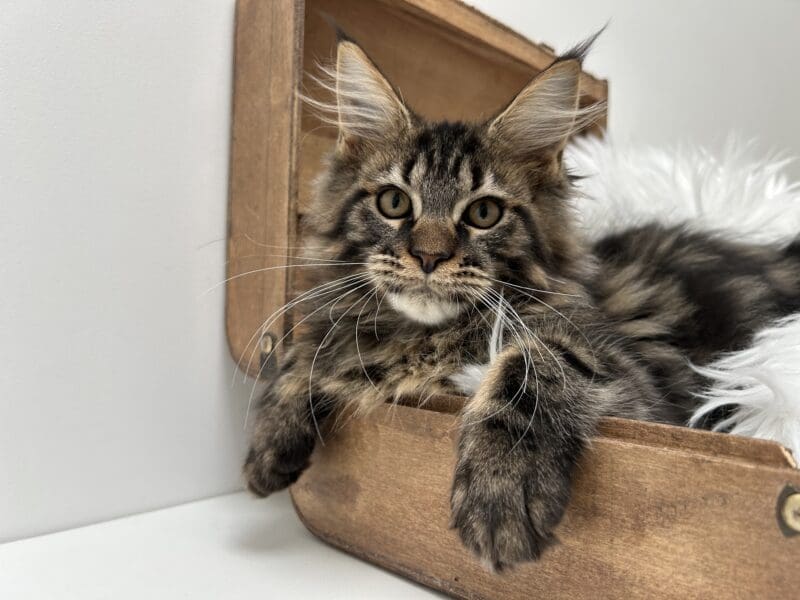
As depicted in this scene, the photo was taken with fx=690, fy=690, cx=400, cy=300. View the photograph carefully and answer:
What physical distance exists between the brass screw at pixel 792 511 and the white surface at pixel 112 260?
110 cm

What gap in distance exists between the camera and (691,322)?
120cm

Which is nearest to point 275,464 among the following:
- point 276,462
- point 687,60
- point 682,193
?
point 276,462

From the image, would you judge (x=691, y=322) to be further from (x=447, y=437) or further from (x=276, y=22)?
(x=276, y=22)

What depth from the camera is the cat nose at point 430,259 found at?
3.02 feet

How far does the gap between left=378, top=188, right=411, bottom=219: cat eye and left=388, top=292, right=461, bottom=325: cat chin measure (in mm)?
133

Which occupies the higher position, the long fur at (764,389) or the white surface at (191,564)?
the long fur at (764,389)

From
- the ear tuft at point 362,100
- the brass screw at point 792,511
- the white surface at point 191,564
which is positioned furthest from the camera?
the ear tuft at point 362,100

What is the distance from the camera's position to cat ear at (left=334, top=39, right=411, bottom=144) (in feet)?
3.49

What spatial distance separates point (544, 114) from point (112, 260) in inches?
31.7

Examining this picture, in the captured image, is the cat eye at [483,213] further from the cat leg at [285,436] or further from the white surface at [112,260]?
the white surface at [112,260]

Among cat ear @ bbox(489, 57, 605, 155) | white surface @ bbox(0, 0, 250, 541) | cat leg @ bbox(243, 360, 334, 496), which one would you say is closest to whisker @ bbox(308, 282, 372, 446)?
cat leg @ bbox(243, 360, 334, 496)

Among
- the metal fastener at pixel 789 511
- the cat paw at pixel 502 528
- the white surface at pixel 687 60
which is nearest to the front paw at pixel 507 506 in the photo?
the cat paw at pixel 502 528

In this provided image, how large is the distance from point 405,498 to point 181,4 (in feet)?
3.40

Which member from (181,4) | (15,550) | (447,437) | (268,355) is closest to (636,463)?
(447,437)
